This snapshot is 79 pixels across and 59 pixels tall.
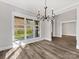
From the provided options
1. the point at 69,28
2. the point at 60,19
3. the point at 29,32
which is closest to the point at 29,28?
the point at 29,32

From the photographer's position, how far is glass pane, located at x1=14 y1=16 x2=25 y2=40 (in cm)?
516

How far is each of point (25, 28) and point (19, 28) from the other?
1.77 feet

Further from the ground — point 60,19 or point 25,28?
point 60,19

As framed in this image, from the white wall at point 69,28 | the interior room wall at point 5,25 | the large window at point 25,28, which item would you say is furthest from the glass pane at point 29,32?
the white wall at point 69,28

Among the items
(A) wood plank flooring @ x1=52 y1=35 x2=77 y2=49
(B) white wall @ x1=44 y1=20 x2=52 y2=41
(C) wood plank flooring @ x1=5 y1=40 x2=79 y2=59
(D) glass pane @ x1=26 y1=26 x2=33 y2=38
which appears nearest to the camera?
(C) wood plank flooring @ x1=5 y1=40 x2=79 y2=59

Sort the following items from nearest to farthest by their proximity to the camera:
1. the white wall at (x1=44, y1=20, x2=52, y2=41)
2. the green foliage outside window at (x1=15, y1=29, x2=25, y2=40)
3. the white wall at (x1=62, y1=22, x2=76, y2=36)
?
1. the green foliage outside window at (x1=15, y1=29, x2=25, y2=40)
2. the white wall at (x1=44, y1=20, x2=52, y2=41)
3. the white wall at (x1=62, y1=22, x2=76, y2=36)

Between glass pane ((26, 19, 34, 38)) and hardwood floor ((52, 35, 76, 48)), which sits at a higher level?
glass pane ((26, 19, 34, 38))

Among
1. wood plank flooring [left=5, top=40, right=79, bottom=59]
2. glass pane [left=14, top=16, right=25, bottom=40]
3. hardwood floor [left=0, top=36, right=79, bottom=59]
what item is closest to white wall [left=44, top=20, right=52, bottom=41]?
glass pane [left=14, top=16, right=25, bottom=40]

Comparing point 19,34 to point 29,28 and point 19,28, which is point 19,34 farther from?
point 29,28

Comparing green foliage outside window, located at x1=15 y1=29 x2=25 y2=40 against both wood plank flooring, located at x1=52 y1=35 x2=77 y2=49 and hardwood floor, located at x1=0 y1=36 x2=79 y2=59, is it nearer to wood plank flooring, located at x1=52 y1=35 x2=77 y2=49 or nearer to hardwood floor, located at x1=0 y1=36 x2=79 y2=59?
hardwood floor, located at x1=0 y1=36 x2=79 y2=59

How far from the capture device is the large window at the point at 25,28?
522cm

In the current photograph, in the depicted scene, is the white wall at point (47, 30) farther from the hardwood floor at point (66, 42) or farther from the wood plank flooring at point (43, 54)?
the wood plank flooring at point (43, 54)

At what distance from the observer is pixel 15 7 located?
4.87 meters

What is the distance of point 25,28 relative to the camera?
577 cm
